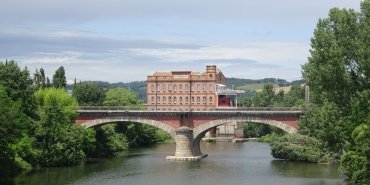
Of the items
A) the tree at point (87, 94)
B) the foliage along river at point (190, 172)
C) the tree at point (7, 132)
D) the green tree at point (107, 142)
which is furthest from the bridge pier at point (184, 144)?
the tree at point (87, 94)

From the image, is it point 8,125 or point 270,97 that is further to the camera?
point 270,97

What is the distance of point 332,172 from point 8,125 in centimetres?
3009

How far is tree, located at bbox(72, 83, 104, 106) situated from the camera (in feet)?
345

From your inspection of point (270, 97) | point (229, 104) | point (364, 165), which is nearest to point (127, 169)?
point (364, 165)

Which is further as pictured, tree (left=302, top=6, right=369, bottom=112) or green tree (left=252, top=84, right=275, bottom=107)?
green tree (left=252, top=84, right=275, bottom=107)

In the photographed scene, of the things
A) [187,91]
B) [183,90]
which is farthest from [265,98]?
[183,90]

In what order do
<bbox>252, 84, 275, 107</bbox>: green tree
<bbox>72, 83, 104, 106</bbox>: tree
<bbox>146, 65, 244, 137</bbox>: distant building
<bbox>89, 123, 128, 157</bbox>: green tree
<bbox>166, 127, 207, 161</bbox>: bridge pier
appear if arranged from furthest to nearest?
<bbox>252, 84, 275, 107</bbox>: green tree < <bbox>146, 65, 244, 137</bbox>: distant building < <bbox>72, 83, 104, 106</bbox>: tree < <bbox>89, 123, 128, 157</bbox>: green tree < <bbox>166, 127, 207, 161</bbox>: bridge pier

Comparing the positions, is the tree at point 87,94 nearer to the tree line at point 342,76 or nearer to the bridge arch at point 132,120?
the bridge arch at point 132,120

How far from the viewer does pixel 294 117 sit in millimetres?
79750

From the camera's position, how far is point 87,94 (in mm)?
106000

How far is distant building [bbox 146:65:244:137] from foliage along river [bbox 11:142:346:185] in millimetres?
31233

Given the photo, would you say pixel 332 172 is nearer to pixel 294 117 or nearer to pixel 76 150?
pixel 294 117

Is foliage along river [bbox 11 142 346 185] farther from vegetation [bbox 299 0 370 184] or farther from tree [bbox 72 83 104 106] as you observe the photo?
tree [bbox 72 83 104 106]

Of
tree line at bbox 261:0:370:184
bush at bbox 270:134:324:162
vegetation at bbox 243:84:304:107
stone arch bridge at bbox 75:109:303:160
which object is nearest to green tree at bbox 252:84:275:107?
vegetation at bbox 243:84:304:107
